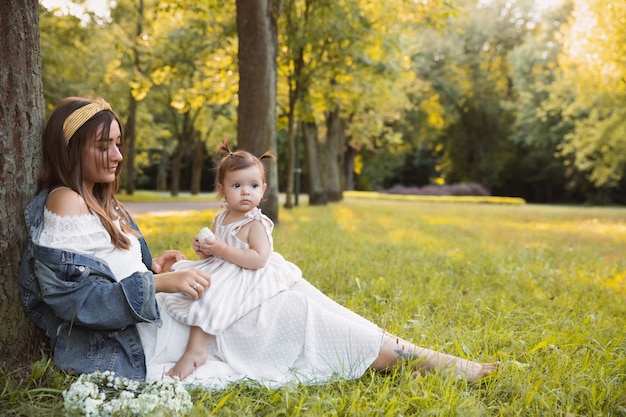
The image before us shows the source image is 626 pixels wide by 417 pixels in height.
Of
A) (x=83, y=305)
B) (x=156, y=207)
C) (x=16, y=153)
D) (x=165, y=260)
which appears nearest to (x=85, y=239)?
(x=83, y=305)

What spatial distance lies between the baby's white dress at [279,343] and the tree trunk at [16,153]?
0.54 meters

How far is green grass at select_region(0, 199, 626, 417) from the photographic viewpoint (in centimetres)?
248

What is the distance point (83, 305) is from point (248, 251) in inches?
34.1

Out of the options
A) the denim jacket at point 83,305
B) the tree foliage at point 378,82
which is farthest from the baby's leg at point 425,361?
the tree foliage at point 378,82

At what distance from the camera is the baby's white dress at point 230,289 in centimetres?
266

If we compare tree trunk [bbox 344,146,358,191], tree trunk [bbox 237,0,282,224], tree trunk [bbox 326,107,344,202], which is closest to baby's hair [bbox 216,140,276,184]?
tree trunk [bbox 237,0,282,224]

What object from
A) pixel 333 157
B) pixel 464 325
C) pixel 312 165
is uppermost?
pixel 333 157

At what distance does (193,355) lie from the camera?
105 inches

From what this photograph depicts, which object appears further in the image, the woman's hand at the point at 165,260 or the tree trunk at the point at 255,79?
the tree trunk at the point at 255,79

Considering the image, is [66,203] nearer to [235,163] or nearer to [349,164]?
[235,163]

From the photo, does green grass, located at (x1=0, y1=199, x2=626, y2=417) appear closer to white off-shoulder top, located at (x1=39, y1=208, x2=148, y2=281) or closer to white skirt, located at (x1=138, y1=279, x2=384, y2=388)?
white skirt, located at (x1=138, y1=279, x2=384, y2=388)

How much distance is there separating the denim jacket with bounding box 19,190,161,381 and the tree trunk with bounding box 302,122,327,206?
16482mm

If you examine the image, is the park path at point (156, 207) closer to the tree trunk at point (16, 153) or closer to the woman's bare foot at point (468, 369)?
the tree trunk at point (16, 153)

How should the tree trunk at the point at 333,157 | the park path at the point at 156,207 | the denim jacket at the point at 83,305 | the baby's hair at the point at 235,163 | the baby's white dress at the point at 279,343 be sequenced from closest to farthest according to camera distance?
the denim jacket at the point at 83,305 → the baby's white dress at the point at 279,343 → the baby's hair at the point at 235,163 → the park path at the point at 156,207 → the tree trunk at the point at 333,157
